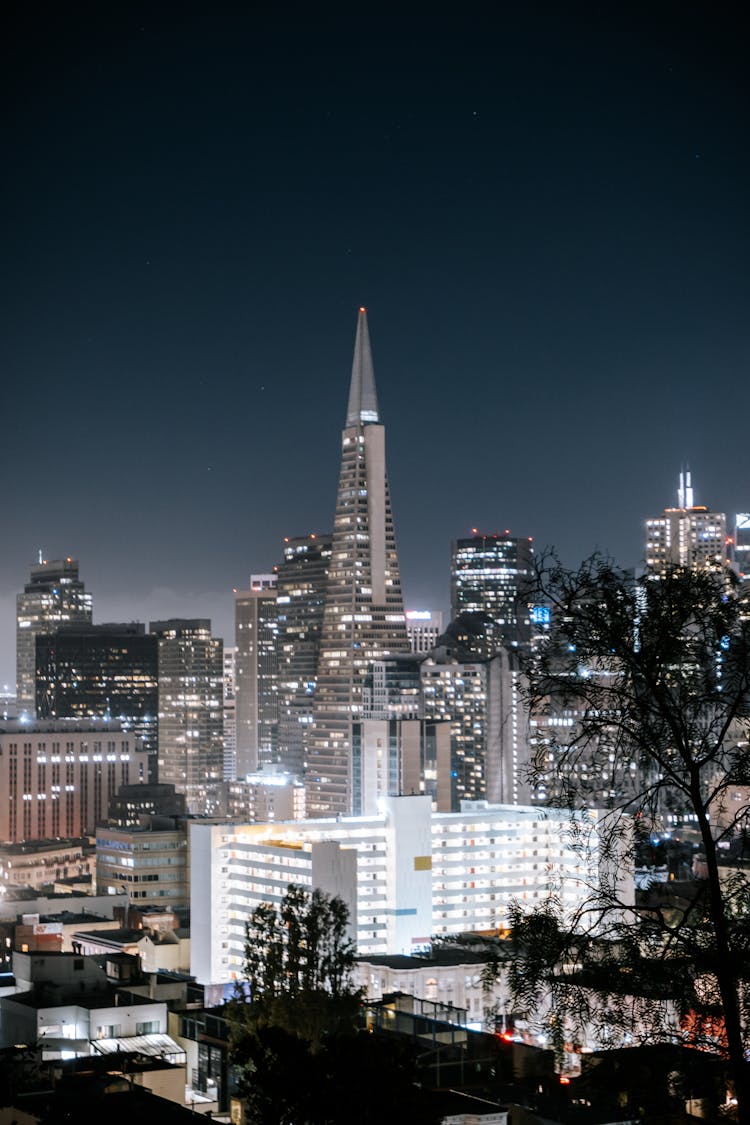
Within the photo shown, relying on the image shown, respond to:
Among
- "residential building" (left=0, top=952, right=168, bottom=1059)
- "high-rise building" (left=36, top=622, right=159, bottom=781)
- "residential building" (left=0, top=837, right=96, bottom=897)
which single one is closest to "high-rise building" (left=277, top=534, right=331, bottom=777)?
"high-rise building" (left=36, top=622, right=159, bottom=781)

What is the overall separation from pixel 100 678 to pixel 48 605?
25505mm

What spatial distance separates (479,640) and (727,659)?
117863 millimetres

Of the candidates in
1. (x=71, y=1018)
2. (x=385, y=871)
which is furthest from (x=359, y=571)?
(x=71, y=1018)

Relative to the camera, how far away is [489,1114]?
17953mm

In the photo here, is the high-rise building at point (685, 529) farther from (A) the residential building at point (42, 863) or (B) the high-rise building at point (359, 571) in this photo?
(A) the residential building at point (42, 863)

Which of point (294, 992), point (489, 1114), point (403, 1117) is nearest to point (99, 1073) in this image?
point (294, 992)

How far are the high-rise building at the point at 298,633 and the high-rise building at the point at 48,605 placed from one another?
91.5 feet

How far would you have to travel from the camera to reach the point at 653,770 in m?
8.40

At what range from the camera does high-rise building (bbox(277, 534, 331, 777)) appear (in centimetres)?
14438

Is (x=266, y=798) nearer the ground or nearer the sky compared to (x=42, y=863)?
nearer the sky

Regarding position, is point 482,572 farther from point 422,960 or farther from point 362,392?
point 422,960

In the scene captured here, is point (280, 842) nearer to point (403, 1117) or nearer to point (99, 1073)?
point (99, 1073)

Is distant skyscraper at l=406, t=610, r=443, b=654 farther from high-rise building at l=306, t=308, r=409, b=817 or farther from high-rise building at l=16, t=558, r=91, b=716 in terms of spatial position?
high-rise building at l=16, t=558, r=91, b=716

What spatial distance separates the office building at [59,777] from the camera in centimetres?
11275
